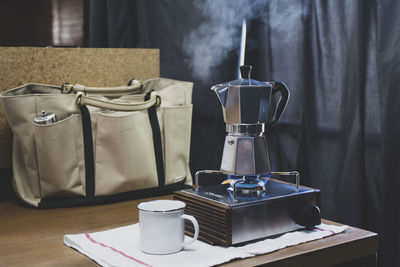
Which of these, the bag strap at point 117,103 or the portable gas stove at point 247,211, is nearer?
the portable gas stove at point 247,211

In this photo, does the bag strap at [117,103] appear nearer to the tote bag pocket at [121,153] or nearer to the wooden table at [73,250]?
the tote bag pocket at [121,153]

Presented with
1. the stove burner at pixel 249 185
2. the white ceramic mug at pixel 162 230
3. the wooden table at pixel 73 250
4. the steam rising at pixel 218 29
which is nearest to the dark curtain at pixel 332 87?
the steam rising at pixel 218 29

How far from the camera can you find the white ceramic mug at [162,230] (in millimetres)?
943

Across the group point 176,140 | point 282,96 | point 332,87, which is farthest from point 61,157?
point 332,87

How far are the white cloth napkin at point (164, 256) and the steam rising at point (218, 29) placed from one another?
31.6 inches

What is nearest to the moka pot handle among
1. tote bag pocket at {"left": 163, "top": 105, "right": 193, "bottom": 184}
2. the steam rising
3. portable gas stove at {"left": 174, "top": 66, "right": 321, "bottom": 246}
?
portable gas stove at {"left": 174, "top": 66, "right": 321, "bottom": 246}

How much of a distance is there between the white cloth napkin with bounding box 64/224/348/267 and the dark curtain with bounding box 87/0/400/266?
0.98ft

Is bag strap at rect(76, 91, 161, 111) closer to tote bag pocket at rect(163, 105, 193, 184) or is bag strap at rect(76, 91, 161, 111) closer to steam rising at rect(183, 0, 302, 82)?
tote bag pocket at rect(163, 105, 193, 184)

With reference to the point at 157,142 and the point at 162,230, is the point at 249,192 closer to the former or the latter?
the point at 162,230

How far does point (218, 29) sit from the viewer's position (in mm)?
1922

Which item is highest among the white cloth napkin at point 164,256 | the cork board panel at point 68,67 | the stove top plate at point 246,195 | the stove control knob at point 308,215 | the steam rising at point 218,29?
the steam rising at point 218,29

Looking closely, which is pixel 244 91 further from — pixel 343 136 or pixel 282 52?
pixel 282 52

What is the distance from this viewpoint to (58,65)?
1.55m

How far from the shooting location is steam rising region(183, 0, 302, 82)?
5.64ft
